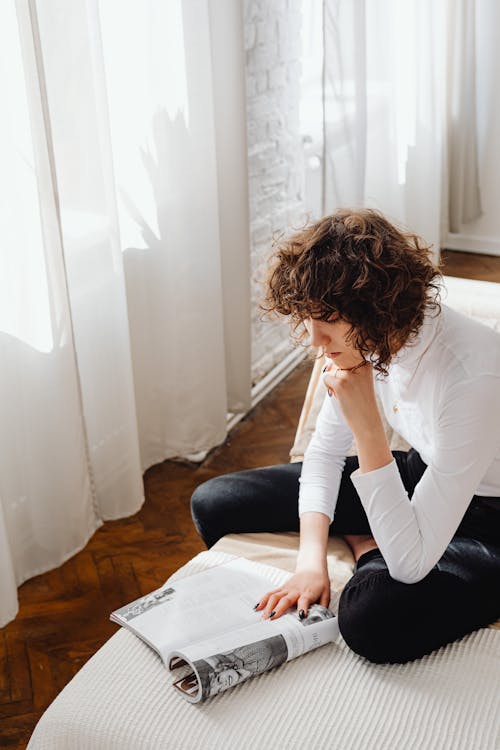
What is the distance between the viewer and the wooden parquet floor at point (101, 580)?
180 centimetres

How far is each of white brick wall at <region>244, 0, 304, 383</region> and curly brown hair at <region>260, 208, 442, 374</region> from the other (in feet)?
4.47

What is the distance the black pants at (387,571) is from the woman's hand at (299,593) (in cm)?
4

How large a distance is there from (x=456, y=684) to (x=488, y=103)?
344 cm

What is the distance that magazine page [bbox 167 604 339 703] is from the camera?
4.00 feet

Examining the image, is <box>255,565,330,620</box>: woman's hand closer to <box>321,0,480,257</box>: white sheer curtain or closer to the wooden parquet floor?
the wooden parquet floor

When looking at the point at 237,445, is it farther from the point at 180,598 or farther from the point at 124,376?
the point at 180,598

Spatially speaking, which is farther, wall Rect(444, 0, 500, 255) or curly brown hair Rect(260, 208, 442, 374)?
wall Rect(444, 0, 500, 255)

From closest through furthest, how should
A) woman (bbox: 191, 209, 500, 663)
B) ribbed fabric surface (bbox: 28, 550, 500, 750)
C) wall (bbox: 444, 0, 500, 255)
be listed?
ribbed fabric surface (bbox: 28, 550, 500, 750), woman (bbox: 191, 209, 500, 663), wall (bbox: 444, 0, 500, 255)

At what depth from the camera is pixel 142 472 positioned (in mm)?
2545

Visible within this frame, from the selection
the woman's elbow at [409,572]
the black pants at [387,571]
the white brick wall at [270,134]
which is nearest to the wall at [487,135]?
the white brick wall at [270,134]

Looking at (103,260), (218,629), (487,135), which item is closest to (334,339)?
(218,629)

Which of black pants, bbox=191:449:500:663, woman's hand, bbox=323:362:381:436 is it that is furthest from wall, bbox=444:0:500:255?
woman's hand, bbox=323:362:381:436

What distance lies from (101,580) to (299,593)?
0.86 meters

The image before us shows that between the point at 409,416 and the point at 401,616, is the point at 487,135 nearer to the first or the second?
the point at 409,416
